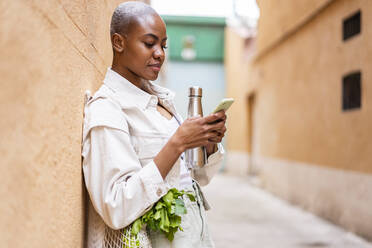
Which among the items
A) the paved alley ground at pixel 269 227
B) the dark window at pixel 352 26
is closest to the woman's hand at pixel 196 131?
the paved alley ground at pixel 269 227

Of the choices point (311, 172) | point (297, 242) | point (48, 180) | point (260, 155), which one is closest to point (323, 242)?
point (297, 242)

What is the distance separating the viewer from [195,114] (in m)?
1.32

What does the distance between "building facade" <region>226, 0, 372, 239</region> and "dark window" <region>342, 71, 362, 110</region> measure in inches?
0.4

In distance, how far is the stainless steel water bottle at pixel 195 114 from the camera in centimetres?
133

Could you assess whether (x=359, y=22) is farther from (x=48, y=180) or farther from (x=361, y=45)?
(x=48, y=180)

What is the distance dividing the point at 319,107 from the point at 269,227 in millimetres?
1853

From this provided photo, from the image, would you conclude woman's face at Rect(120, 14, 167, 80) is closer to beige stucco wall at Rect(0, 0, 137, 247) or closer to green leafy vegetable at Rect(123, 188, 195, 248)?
beige stucco wall at Rect(0, 0, 137, 247)

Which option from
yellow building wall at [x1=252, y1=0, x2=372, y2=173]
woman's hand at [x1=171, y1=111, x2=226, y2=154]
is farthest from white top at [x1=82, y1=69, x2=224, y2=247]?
yellow building wall at [x1=252, y1=0, x2=372, y2=173]

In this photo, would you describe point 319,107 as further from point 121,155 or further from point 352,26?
point 121,155

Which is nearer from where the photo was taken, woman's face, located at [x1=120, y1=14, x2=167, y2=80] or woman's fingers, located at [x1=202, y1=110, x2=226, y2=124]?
woman's fingers, located at [x1=202, y1=110, x2=226, y2=124]

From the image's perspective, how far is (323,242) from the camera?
4.23 metres

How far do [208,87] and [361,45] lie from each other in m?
9.83

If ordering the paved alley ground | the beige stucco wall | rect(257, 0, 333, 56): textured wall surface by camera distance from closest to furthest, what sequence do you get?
the beige stucco wall
the paved alley ground
rect(257, 0, 333, 56): textured wall surface

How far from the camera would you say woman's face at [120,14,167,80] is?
132 cm
